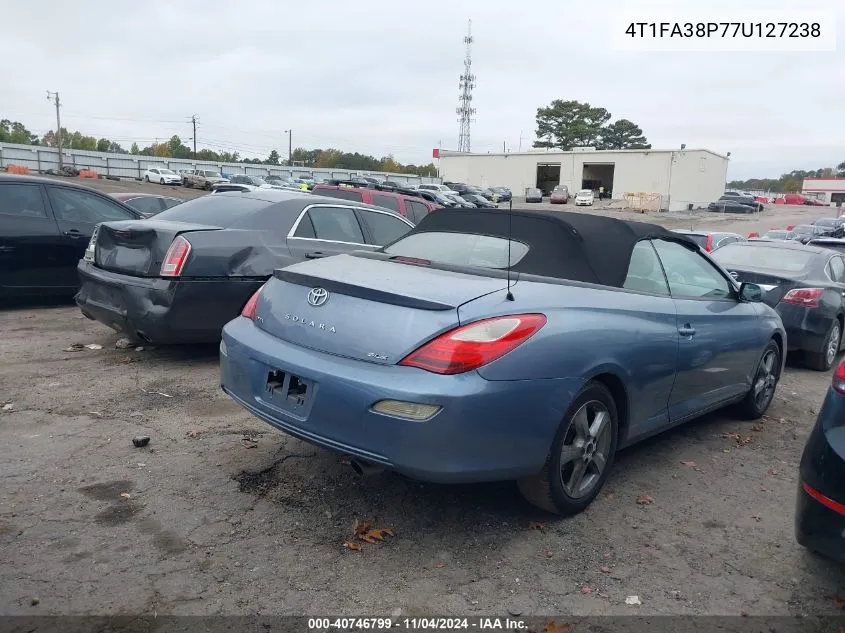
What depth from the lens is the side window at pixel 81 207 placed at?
827 centimetres

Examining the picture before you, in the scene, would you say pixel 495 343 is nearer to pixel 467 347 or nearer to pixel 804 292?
pixel 467 347

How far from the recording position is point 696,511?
12.8 feet

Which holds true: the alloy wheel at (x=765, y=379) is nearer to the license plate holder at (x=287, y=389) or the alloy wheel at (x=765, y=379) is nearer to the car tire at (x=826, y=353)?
the car tire at (x=826, y=353)

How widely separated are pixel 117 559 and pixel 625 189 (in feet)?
241

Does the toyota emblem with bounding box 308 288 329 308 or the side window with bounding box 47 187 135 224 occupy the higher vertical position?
the side window with bounding box 47 187 135 224

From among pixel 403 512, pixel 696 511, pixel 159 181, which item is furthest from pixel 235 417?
pixel 159 181

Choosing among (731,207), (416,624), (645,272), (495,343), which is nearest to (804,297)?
(645,272)

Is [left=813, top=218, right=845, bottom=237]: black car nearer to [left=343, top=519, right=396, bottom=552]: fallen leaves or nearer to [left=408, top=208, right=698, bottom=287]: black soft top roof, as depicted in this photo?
[left=408, top=208, right=698, bottom=287]: black soft top roof

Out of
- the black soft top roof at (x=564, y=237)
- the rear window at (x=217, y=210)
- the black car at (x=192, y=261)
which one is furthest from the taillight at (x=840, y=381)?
the rear window at (x=217, y=210)

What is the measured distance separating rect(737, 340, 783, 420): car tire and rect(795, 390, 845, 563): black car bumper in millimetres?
2517

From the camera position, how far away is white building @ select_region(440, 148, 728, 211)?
6856 cm

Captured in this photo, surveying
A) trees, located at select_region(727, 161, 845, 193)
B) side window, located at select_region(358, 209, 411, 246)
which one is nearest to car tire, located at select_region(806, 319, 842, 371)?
side window, located at select_region(358, 209, 411, 246)

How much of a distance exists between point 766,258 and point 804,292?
0.87 metres

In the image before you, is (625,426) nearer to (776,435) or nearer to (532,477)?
(532,477)
